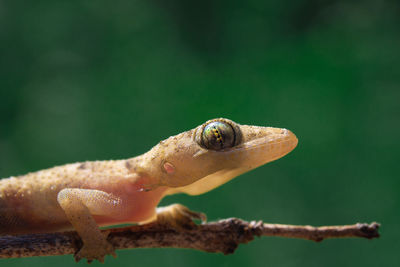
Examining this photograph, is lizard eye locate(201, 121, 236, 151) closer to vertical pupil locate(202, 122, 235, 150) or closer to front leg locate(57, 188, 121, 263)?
vertical pupil locate(202, 122, 235, 150)

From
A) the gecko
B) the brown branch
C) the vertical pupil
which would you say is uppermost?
the vertical pupil

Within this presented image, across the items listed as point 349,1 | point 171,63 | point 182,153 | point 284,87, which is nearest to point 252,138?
point 182,153

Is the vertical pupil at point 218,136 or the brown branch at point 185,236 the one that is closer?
the vertical pupil at point 218,136

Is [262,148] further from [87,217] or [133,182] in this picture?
[87,217]

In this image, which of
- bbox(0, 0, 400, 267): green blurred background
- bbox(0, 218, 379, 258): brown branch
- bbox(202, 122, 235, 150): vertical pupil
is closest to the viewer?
bbox(202, 122, 235, 150): vertical pupil

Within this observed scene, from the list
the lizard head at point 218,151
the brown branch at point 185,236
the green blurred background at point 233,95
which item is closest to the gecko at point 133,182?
the lizard head at point 218,151

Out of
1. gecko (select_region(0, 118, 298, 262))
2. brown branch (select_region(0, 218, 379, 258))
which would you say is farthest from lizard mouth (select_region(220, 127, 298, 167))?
brown branch (select_region(0, 218, 379, 258))

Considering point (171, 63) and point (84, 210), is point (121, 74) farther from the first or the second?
point (84, 210)

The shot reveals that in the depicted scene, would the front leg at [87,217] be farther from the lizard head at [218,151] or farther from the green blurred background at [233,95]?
the green blurred background at [233,95]
